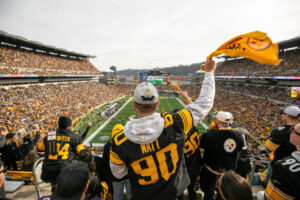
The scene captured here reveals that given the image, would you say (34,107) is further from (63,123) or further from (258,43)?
(258,43)

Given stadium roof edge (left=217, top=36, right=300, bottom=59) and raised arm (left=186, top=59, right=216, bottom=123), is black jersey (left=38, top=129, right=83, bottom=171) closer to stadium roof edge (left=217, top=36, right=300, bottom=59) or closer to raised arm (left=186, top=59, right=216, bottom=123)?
raised arm (left=186, top=59, right=216, bottom=123)

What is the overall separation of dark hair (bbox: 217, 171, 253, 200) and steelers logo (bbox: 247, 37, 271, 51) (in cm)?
120

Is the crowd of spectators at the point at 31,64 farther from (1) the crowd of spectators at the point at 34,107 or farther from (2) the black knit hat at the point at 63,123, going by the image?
(2) the black knit hat at the point at 63,123

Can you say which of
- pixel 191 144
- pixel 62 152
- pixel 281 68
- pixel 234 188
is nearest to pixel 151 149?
pixel 234 188

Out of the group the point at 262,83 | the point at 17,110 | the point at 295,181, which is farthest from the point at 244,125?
the point at 17,110

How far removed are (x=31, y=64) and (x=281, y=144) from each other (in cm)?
3628

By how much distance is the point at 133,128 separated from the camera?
1.33 metres

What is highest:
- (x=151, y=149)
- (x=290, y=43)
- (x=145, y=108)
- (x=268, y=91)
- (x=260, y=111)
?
(x=290, y=43)

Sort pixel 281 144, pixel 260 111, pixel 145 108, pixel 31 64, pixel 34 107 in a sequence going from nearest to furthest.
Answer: pixel 145 108, pixel 281 144, pixel 34 107, pixel 260 111, pixel 31 64

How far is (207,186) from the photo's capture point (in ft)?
8.39

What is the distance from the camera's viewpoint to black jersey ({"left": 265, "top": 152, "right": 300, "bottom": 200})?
1419 millimetres

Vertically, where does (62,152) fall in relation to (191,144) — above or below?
below

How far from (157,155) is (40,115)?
21527 mm

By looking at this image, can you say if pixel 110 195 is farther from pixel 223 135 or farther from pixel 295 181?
pixel 295 181
